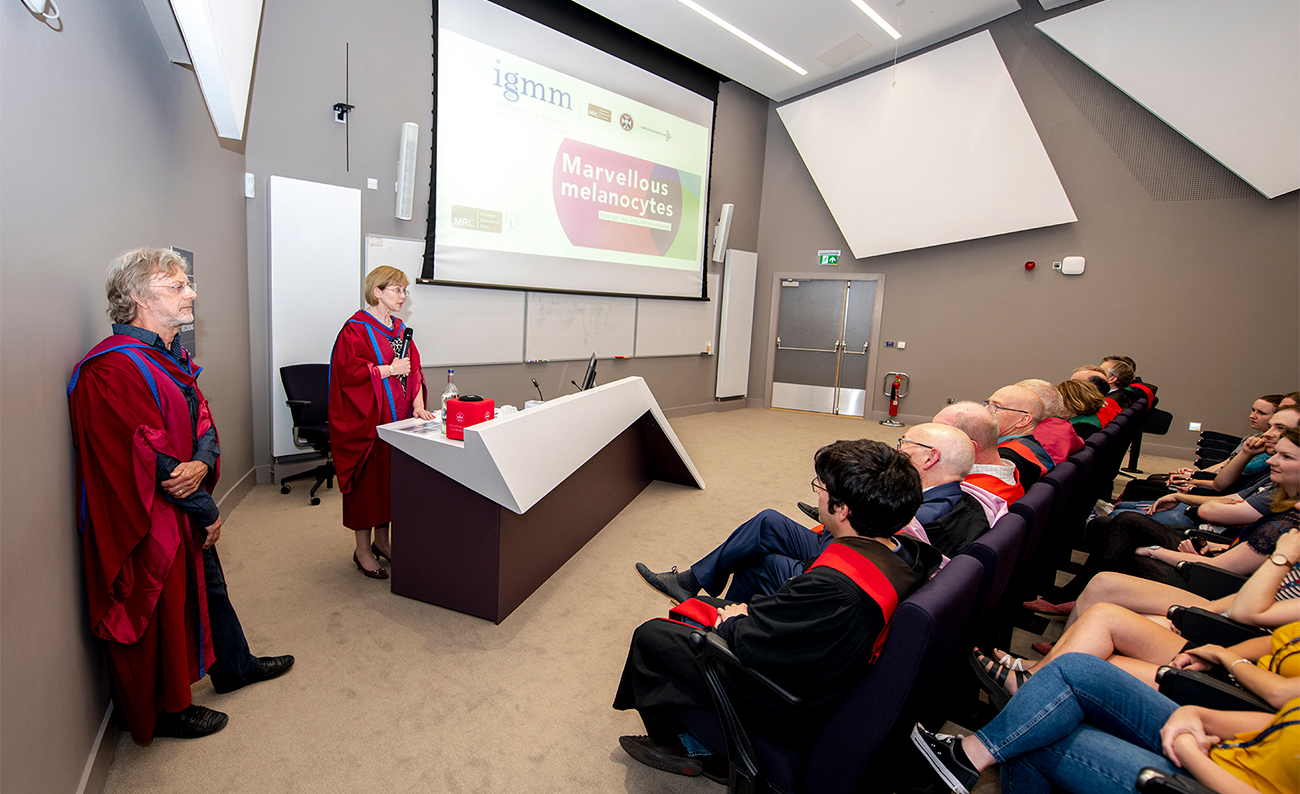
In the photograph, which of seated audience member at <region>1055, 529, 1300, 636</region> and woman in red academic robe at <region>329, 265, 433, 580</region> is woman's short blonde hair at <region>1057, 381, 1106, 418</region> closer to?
seated audience member at <region>1055, 529, 1300, 636</region>

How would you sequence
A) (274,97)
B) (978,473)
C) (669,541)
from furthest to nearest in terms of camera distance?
(274,97) → (669,541) → (978,473)

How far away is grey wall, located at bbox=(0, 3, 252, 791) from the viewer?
1172 mm

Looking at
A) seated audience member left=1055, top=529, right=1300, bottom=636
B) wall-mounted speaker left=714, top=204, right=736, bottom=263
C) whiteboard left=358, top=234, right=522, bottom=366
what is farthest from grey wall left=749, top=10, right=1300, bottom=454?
seated audience member left=1055, top=529, right=1300, bottom=636

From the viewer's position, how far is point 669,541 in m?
3.48

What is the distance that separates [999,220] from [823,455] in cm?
656

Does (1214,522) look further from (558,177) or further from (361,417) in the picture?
(558,177)

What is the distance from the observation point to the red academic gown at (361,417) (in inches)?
107

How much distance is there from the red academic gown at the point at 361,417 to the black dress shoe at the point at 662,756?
164 centimetres

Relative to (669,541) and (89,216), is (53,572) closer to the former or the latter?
(89,216)

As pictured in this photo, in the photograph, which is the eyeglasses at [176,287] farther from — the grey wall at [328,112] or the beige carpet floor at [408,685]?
the grey wall at [328,112]

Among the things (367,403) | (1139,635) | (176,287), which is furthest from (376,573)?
(1139,635)

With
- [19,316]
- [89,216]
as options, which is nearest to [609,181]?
[89,216]

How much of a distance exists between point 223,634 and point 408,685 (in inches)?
24.4

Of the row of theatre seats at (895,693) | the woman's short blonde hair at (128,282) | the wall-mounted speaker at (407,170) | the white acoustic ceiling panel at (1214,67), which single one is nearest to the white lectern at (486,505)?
the woman's short blonde hair at (128,282)
